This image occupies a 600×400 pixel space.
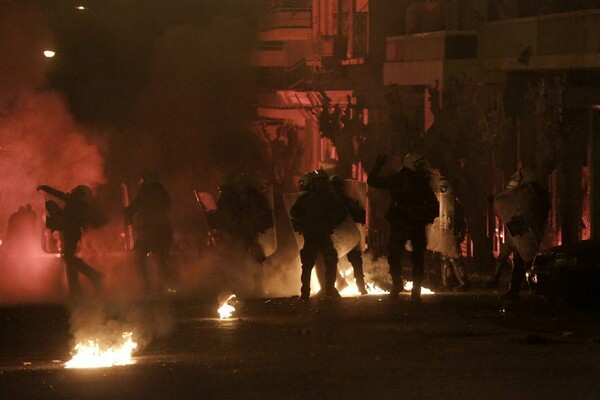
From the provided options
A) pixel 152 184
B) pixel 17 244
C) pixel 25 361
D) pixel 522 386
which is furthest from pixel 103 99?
pixel 522 386

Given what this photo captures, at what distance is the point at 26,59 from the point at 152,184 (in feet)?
63.0

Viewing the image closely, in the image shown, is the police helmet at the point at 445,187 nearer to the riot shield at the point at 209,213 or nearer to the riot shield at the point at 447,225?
the riot shield at the point at 447,225

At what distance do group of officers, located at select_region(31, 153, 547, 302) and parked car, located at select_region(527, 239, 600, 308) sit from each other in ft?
2.16

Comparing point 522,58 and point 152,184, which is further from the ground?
point 522,58

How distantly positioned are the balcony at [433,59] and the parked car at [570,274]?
→ 9585mm

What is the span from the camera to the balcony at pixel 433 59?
2511 cm

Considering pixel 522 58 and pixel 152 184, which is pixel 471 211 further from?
pixel 152 184

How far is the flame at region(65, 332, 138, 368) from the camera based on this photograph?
426 inches

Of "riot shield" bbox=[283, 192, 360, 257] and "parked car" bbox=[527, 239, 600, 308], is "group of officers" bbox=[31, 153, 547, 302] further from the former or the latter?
"parked car" bbox=[527, 239, 600, 308]

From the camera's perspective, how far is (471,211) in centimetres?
2130

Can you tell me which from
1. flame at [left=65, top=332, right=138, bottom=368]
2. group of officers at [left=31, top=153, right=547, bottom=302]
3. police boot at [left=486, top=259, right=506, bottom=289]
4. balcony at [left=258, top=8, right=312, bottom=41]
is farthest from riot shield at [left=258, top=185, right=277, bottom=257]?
balcony at [left=258, top=8, right=312, bottom=41]

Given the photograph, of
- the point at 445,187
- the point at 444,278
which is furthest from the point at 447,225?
the point at 444,278

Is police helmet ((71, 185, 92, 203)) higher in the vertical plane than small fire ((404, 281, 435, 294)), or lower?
higher

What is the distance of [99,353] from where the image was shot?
1099 centimetres
